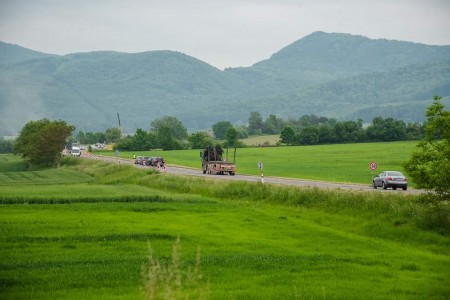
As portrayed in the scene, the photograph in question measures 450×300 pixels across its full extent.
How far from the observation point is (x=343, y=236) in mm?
29109

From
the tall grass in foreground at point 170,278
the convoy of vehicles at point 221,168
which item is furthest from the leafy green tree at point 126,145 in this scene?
the tall grass in foreground at point 170,278

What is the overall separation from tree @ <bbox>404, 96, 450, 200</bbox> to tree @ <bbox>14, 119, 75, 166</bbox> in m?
91.0

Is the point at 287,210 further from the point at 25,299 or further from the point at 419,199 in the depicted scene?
the point at 25,299

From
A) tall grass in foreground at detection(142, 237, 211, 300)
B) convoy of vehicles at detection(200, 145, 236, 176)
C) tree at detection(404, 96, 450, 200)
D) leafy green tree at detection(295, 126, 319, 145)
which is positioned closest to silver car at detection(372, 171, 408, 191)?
tree at detection(404, 96, 450, 200)

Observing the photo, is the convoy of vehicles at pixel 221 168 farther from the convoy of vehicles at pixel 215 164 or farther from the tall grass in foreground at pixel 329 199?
the tall grass in foreground at pixel 329 199

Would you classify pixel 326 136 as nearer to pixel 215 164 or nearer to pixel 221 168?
pixel 215 164

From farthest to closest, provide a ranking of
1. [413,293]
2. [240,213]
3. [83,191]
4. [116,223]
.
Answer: [83,191] < [240,213] < [116,223] < [413,293]

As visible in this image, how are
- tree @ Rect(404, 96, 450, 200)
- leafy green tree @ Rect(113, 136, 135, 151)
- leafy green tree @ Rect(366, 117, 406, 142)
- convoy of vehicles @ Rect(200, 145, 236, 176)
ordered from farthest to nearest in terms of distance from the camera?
1. leafy green tree @ Rect(113, 136, 135, 151)
2. leafy green tree @ Rect(366, 117, 406, 142)
3. convoy of vehicles @ Rect(200, 145, 236, 176)
4. tree @ Rect(404, 96, 450, 200)

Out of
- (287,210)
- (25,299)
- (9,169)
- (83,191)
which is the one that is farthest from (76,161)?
(25,299)

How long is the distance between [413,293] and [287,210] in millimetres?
23131

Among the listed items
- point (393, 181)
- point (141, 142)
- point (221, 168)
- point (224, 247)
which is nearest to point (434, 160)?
point (224, 247)

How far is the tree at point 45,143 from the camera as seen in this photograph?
115m

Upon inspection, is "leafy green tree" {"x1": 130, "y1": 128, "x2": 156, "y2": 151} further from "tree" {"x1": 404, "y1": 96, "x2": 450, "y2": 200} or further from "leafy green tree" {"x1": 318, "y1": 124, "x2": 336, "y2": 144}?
"tree" {"x1": 404, "y1": 96, "x2": 450, "y2": 200}

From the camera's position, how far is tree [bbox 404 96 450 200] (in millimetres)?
30516
